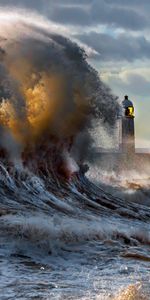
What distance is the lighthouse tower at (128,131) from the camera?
1543 inches

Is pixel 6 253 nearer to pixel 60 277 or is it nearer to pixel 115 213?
pixel 60 277

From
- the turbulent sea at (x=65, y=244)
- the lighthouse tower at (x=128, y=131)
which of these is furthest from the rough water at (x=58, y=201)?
the lighthouse tower at (x=128, y=131)

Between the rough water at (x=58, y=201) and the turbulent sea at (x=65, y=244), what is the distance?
2cm

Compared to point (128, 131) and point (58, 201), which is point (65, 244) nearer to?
point (58, 201)

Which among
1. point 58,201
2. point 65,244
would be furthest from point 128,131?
point 65,244

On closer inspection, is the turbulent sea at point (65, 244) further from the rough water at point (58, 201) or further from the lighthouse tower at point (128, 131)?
the lighthouse tower at point (128, 131)

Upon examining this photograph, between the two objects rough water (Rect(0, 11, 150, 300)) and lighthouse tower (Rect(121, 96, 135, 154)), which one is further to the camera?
lighthouse tower (Rect(121, 96, 135, 154))

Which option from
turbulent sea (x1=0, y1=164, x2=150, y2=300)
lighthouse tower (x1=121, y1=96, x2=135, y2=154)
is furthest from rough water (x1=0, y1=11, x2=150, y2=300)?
lighthouse tower (x1=121, y1=96, x2=135, y2=154)

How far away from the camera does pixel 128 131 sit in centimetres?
3947

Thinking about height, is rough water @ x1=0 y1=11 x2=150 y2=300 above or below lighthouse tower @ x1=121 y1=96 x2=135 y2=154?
below

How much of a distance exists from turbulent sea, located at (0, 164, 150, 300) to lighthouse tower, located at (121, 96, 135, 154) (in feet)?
73.8

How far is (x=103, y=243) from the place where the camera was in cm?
1049

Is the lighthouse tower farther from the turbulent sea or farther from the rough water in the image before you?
the turbulent sea

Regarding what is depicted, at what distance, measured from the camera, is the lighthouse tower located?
1543 inches
